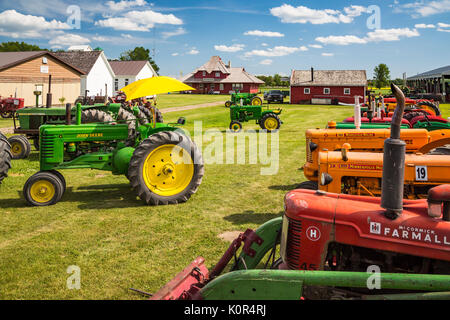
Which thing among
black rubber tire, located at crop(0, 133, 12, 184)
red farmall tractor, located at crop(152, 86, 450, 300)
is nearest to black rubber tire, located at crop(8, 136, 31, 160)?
black rubber tire, located at crop(0, 133, 12, 184)

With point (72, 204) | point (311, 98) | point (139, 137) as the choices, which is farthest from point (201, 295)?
point (311, 98)

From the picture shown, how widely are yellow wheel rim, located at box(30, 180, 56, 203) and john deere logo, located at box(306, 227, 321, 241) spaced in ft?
17.3

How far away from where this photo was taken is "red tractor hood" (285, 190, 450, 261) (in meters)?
2.76

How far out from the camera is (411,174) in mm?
5137

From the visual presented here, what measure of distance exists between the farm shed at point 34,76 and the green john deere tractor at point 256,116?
45.4 feet

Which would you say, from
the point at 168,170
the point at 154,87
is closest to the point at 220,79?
the point at 154,87

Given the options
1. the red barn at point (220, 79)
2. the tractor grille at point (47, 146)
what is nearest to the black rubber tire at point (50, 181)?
the tractor grille at point (47, 146)

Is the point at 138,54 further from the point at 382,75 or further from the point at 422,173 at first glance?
the point at 422,173

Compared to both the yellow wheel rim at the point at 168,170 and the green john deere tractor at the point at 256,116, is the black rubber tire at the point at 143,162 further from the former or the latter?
the green john deere tractor at the point at 256,116

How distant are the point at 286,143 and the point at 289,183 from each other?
5.98 m

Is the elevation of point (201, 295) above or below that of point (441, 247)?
below

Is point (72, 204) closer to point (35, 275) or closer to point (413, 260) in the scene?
point (35, 275)

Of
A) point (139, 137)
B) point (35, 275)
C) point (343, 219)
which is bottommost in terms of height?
point (35, 275)

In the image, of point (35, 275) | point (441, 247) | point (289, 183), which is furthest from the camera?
point (289, 183)
